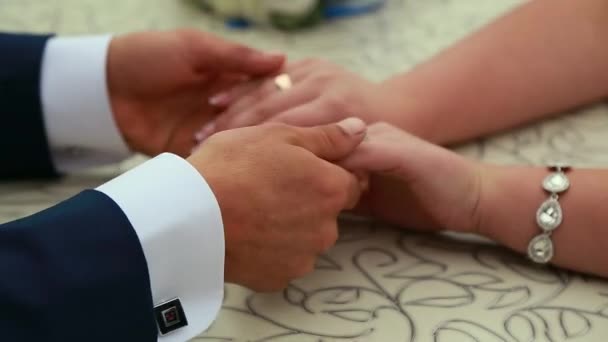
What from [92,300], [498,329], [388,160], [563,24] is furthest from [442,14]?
[92,300]

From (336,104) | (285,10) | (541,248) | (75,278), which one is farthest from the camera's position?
(285,10)

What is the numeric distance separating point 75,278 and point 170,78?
35 cm

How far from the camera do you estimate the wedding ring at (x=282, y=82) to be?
2.40ft

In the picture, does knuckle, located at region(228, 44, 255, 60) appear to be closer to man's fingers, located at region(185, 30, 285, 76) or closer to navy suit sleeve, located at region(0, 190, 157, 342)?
man's fingers, located at region(185, 30, 285, 76)

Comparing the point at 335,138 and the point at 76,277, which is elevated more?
the point at 335,138

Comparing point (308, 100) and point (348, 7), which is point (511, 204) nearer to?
point (308, 100)

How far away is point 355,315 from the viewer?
0.54 m

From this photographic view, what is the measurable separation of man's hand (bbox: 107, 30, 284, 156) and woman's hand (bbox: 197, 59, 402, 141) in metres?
0.03

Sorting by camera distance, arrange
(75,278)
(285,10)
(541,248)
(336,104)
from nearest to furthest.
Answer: (75,278), (541,248), (336,104), (285,10)

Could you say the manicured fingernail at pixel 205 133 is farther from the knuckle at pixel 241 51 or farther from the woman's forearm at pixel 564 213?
the woman's forearm at pixel 564 213

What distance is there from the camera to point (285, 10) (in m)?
0.96

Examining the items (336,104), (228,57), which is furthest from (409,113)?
(228,57)

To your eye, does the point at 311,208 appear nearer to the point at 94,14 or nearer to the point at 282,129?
the point at 282,129

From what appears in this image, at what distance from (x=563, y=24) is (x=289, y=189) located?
427 millimetres
